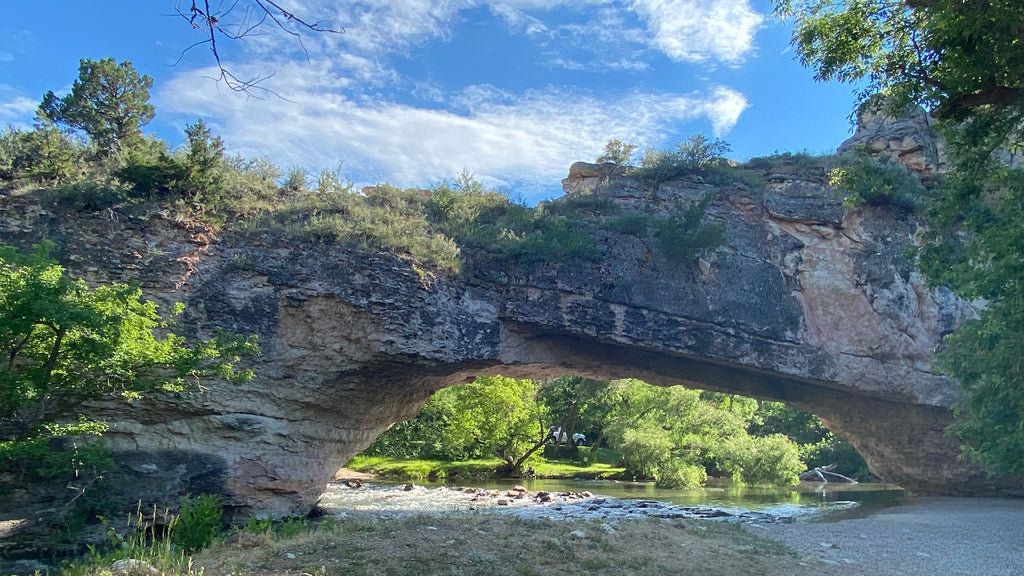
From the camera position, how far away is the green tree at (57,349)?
9016 mm

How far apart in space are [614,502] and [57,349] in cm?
1701

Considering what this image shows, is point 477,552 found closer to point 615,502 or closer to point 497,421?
point 615,502

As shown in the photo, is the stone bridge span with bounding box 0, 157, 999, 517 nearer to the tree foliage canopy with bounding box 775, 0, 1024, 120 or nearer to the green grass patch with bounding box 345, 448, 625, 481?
the tree foliage canopy with bounding box 775, 0, 1024, 120

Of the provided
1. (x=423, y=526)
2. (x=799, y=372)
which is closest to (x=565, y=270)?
(x=799, y=372)

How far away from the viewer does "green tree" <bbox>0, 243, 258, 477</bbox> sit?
902 cm

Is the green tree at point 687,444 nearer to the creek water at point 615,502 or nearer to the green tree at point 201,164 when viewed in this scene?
the creek water at point 615,502

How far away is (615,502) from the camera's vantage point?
70.3 ft

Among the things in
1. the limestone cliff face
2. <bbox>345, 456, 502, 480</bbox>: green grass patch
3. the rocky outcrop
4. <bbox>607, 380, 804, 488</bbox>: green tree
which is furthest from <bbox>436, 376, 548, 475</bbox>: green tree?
the rocky outcrop

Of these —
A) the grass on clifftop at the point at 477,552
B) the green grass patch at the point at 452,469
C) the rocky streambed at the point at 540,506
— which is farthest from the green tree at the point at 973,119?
the green grass patch at the point at 452,469

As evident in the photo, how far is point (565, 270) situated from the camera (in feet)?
61.5

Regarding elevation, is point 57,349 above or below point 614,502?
above

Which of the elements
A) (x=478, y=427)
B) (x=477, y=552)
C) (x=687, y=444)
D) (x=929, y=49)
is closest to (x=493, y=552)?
(x=477, y=552)

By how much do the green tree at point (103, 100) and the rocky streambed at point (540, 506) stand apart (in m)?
15.1

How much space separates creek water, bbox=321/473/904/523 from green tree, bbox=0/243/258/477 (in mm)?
8018
